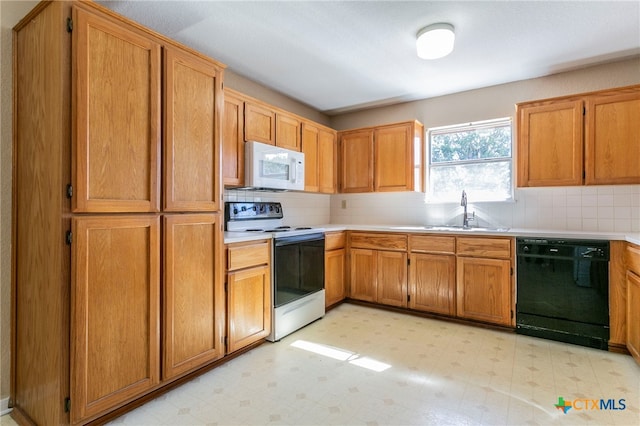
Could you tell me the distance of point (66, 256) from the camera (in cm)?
152

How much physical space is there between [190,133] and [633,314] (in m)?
3.31

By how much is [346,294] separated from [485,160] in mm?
2177

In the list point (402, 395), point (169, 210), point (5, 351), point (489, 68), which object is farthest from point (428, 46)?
point (5, 351)

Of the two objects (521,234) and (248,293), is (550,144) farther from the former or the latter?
(248,293)

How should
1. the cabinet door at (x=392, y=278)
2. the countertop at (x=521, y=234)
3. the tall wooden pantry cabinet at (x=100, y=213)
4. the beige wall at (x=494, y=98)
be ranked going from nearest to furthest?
the tall wooden pantry cabinet at (x=100, y=213) → the countertop at (x=521, y=234) → the beige wall at (x=494, y=98) → the cabinet door at (x=392, y=278)

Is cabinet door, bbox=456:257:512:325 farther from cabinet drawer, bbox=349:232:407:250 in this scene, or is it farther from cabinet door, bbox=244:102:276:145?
cabinet door, bbox=244:102:276:145

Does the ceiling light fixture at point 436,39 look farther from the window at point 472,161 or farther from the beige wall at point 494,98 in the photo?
the window at point 472,161

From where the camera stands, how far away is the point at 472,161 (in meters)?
3.70

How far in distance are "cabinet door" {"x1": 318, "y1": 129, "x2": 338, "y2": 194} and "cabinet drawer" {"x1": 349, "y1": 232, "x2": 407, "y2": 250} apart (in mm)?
705

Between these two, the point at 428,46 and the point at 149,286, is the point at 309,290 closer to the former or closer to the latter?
the point at 149,286

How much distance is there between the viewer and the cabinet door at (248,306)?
237 cm

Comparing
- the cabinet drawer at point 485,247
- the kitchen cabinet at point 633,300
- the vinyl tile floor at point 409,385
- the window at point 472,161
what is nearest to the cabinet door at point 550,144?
the window at point 472,161

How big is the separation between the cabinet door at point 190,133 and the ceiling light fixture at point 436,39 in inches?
59.5

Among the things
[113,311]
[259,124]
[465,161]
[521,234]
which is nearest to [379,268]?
[521,234]
